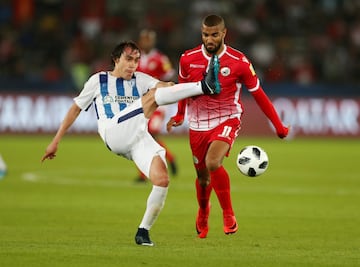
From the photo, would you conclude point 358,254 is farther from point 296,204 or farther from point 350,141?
point 350,141

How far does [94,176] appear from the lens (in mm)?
17797

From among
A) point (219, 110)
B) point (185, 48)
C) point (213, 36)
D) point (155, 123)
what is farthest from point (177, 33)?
point (213, 36)

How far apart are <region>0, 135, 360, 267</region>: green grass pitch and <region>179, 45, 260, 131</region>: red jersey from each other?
125cm

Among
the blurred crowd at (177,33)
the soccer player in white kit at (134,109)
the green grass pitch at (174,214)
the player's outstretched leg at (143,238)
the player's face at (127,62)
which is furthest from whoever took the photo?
the blurred crowd at (177,33)

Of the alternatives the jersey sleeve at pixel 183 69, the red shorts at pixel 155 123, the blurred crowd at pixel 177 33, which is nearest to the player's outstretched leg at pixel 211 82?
the jersey sleeve at pixel 183 69

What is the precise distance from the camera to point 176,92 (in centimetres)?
901

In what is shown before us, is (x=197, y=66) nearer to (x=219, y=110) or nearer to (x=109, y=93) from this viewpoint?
(x=219, y=110)

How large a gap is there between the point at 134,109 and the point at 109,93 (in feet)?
1.56

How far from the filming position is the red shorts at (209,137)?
9.96m

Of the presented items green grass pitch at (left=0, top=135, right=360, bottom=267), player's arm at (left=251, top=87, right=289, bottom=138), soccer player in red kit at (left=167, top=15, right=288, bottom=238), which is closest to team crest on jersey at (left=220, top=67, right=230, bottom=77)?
soccer player in red kit at (left=167, top=15, right=288, bottom=238)

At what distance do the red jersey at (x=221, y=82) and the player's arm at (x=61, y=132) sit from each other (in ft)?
3.89

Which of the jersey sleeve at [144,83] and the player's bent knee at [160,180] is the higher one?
the jersey sleeve at [144,83]

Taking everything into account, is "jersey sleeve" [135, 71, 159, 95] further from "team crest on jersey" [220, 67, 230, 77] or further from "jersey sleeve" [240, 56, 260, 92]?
"jersey sleeve" [240, 56, 260, 92]

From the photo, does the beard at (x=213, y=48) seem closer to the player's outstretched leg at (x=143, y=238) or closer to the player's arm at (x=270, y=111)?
the player's arm at (x=270, y=111)
